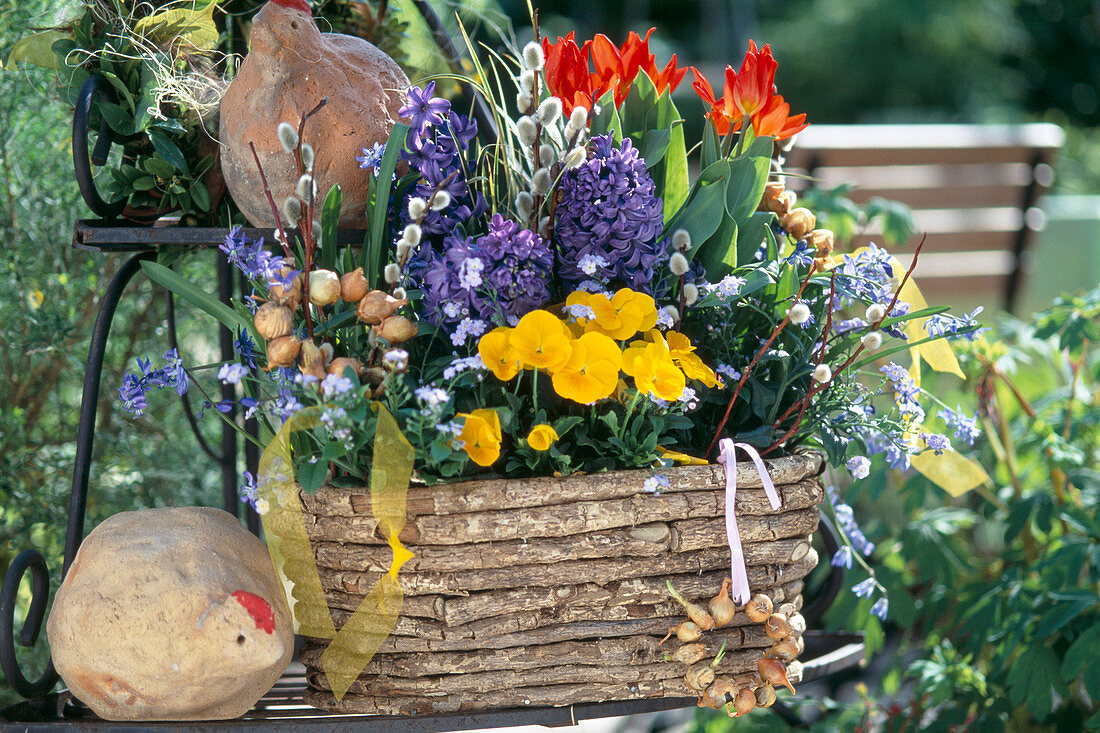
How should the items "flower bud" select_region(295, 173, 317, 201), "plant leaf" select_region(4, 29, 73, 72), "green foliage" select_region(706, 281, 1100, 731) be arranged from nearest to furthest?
1. "flower bud" select_region(295, 173, 317, 201)
2. "plant leaf" select_region(4, 29, 73, 72)
3. "green foliage" select_region(706, 281, 1100, 731)

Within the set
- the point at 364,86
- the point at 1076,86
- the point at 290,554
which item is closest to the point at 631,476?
the point at 290,554

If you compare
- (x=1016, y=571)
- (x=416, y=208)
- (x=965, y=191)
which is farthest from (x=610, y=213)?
(x=965, y=191)

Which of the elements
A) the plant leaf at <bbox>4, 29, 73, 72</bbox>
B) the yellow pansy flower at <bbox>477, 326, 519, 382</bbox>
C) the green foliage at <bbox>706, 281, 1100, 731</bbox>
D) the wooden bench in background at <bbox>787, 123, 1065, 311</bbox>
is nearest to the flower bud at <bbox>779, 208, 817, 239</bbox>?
the yellow pansy flower at <bbox>477, 326, 519, 382</bbox>

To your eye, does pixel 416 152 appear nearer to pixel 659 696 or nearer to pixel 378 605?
pixel 378 605

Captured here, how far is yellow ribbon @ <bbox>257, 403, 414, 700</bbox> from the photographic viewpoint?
0.70 m

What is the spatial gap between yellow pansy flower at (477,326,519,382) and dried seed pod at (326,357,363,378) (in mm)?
96

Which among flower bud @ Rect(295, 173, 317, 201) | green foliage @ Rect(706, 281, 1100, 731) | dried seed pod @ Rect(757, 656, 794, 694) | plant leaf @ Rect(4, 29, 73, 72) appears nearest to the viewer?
flower bud @ Rect(295, 173, 317, 201)

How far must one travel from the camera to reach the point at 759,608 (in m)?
0.77

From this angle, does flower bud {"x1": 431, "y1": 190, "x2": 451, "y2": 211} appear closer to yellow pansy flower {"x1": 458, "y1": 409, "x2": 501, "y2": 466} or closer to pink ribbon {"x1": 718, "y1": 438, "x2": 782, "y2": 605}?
yellow pansy flower {"x1": 458, "y1": 409, "x2": 501, "y2": 466}

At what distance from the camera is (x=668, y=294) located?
33.7 inches

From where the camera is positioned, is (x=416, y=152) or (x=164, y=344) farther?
(x=164, y=344)

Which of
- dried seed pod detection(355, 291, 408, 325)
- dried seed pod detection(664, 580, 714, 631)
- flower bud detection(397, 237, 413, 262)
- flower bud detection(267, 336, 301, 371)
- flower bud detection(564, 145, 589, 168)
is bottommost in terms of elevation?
dried seed pod detection(664, 580, 714, 631)

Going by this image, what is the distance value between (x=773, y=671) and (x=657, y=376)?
0.28 metres

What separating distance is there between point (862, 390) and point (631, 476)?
264 millimetres
